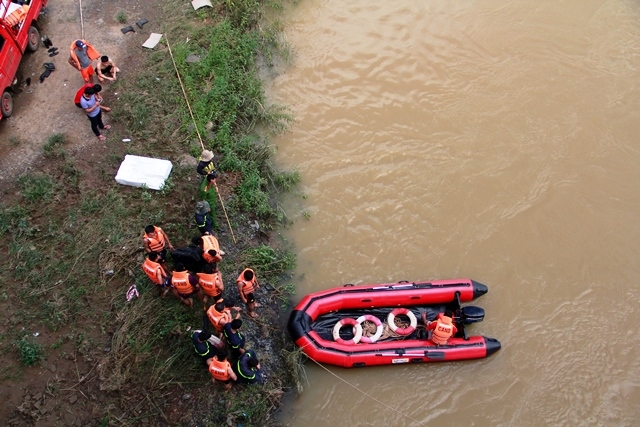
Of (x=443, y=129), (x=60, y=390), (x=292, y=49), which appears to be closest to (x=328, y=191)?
(x=443, y=129)

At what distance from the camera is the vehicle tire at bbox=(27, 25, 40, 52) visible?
9.86 meters

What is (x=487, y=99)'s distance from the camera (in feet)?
34.5

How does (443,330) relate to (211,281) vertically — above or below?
above

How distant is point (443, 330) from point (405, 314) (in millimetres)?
760

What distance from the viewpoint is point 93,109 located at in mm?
8516

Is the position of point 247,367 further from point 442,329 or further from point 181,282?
point 442,329

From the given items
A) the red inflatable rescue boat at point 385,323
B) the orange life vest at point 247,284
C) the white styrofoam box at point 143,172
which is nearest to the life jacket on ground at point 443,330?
the red inflatable rescue boat at point 385,323

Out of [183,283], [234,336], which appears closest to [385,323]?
[234,336]

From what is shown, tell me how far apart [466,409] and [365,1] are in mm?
8672

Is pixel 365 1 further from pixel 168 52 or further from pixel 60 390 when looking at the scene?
pixel 60 390

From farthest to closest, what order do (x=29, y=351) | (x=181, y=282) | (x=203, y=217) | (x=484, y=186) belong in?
(x=484, y=186), (x=203, y=217), (x=181, y=282), (x=29, y=351)

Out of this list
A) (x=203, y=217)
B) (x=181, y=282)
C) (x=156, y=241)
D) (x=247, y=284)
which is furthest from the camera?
(x=203, y=217)

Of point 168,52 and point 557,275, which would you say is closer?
point 557,275

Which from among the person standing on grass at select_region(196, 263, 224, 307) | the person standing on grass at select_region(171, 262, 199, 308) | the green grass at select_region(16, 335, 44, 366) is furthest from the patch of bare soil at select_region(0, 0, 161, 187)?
the person standing on grass at select_region(196, 263, 224, 307)
